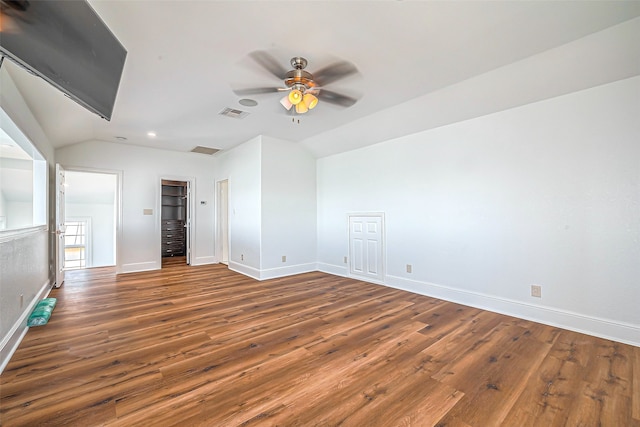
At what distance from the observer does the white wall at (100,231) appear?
8359 mm

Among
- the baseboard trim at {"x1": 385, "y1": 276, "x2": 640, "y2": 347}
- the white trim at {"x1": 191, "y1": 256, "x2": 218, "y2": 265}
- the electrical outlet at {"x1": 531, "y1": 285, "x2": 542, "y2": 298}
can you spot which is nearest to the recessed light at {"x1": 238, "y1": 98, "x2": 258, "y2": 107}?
the baseboard trim at {"x1": 385, "y1": 276, "x2": 640, "y2": 347}

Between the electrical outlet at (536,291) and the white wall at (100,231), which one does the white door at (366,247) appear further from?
the white wall at (100,231)

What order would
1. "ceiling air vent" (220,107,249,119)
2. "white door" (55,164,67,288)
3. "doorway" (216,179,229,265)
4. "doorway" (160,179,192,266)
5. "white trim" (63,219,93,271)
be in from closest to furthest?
"ceiling air vent" (220,107,249,119) < "white door" (55,164,67,288) < "doorway" (216,179,229,265) < "doorway" (160,179,192,266) < "white trim" (63,219,93,271)

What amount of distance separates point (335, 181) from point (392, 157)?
4.50 feet

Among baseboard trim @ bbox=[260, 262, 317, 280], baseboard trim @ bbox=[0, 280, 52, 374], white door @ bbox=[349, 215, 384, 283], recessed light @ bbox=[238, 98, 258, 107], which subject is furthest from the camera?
baseboard trim @ bbox=[260, 262, 317, 280]

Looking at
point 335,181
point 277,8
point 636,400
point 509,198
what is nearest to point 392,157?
point 335,181

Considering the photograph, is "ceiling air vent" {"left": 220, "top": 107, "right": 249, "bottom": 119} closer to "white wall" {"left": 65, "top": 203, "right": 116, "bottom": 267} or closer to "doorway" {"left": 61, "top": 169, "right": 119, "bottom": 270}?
"doorway" {"left": 61, "top": 169, "right": 119, "bottom": 270}

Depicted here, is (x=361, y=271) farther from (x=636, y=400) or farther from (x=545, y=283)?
(x=636, y=400)

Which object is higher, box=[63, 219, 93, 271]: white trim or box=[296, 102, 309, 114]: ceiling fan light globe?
box=[296, 102, 309, 114]: ceiling fan light globe

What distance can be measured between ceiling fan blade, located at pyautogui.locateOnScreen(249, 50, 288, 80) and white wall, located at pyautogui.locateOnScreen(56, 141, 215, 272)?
14.9ft

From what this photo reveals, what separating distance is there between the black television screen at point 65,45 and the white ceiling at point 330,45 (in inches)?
7.2

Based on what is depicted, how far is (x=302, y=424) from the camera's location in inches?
58.2

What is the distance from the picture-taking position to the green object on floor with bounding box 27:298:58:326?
2.78 meters

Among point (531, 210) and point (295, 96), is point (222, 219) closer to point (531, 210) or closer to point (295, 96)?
point (295, 96)
